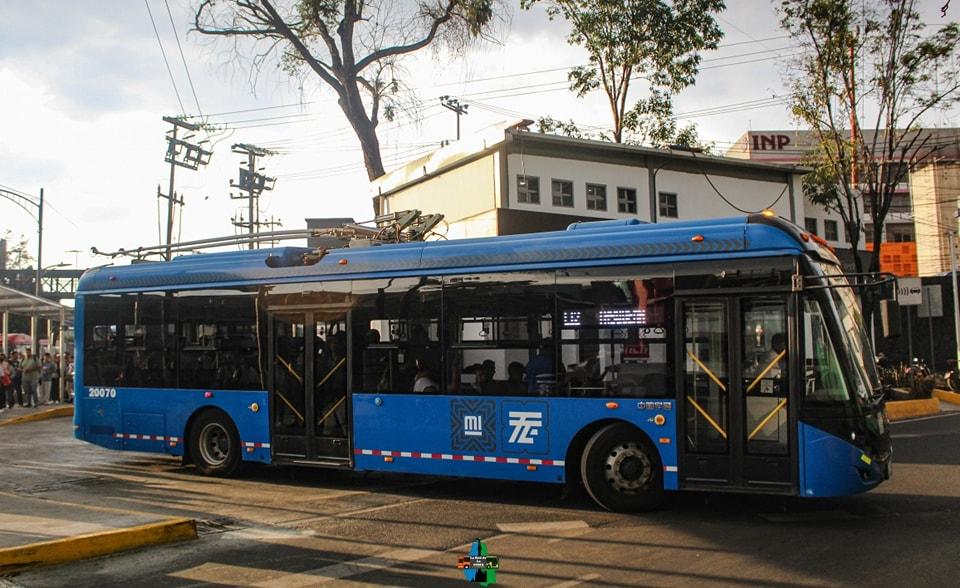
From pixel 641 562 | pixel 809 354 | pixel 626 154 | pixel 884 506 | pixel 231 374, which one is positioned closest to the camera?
pixel 641 562

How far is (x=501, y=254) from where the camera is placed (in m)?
10.2

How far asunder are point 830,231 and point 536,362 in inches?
1294

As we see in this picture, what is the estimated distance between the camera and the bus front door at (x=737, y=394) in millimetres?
8547

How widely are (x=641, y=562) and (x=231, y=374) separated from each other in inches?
281

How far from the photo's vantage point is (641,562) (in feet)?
23.4

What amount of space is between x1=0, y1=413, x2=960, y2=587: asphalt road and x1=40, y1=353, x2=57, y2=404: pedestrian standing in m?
16.0

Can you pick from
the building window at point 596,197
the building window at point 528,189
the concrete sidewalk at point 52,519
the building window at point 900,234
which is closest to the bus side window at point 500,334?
the concrete sidewalk at point 52,519

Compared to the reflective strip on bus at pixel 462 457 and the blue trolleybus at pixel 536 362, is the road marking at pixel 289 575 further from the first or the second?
the blue trolleybus at pixel 536 362

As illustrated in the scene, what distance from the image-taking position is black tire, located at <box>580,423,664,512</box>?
9.20m

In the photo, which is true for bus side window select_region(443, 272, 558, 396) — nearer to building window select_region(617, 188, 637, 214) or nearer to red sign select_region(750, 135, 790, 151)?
building window select_region(617, 188, 637, 214)

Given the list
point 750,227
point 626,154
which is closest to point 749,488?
point 750,227

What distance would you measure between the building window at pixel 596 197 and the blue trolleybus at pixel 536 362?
17.7m

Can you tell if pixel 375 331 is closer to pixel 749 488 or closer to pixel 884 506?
pixel 749 488

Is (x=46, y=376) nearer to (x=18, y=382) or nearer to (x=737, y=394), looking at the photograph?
(x=18, y=382)
